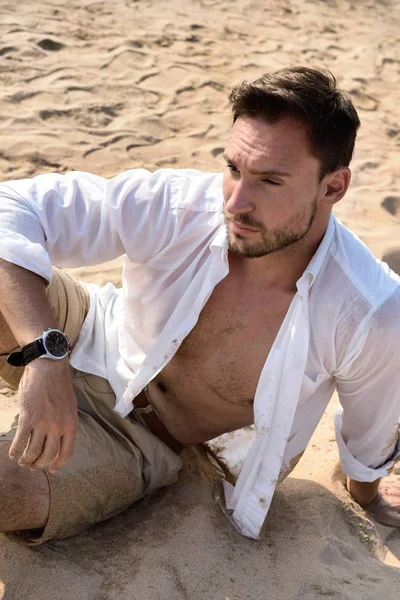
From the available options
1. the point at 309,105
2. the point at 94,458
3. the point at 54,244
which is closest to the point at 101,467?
the point at 94,458

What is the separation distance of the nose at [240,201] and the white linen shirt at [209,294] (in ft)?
0.48

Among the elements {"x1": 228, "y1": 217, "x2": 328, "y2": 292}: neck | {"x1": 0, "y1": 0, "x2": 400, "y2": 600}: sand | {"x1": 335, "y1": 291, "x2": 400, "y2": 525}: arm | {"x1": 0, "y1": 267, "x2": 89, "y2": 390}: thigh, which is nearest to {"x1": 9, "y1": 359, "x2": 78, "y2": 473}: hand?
{"x1": 0, "y1": 0, "x2": 400, "y2": 600}: sand

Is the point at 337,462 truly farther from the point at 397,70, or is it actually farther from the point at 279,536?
the point at 397,70

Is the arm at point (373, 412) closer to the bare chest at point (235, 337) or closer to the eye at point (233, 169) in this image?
the bare chest at point (235, 337)

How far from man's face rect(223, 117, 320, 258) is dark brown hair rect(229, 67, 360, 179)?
0.03 meters

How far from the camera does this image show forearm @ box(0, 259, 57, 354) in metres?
2.27

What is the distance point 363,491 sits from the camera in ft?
9.85

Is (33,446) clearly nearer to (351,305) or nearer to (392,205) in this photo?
(351,305)

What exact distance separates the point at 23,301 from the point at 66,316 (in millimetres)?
573

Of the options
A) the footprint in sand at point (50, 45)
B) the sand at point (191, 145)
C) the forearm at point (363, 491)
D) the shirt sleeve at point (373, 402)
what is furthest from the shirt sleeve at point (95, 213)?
the footprint in sand at point (50, 45)

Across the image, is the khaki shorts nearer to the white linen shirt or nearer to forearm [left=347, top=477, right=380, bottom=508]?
the white linen shirt

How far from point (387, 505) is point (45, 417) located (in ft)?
4.78

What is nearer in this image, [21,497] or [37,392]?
[37,392]

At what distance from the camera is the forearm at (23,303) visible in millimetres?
2273
